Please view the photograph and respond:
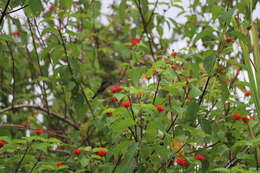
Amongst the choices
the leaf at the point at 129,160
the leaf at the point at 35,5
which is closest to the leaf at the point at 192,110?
the leaf at the point at 129,160

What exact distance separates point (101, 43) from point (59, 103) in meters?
0.68

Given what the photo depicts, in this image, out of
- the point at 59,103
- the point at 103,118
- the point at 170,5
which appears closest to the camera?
the point at 103,118

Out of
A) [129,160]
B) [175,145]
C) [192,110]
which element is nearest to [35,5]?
[129,160]

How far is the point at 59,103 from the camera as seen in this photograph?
3061mm

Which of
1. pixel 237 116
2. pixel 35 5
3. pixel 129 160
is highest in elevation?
pixel 35 5

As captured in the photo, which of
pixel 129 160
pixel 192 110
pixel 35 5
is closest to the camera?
pixel 35 5

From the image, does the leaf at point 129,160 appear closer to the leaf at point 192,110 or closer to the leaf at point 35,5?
the leaf at point 192,110

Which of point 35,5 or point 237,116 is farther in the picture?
point 237,116

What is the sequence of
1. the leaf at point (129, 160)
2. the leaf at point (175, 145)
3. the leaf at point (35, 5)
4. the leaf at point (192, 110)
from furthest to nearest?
the leaf at point (175, 145) → the leaf at point (192, 110) → the leaf at point (129, 160) → the leaf at point (35, 5)

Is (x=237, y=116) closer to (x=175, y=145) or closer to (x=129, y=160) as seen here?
(x=175, y=145)

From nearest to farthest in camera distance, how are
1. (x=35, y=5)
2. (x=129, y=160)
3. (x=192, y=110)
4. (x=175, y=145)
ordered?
1. (x=35, y=5)
2. (x=129, y=160)
3. (x=192, y=110)
4. (x=175, y=145)

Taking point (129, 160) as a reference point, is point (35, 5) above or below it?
above

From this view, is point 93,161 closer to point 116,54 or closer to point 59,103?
point 59,103

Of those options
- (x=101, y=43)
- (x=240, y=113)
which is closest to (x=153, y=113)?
(x=240, y=113)
